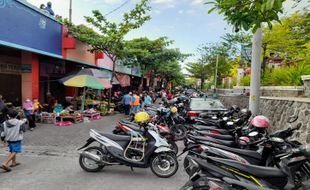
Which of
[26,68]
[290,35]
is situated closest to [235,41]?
[290,35]

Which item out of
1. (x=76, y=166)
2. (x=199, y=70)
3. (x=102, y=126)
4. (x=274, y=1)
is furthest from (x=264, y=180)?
(x=199, y=70)

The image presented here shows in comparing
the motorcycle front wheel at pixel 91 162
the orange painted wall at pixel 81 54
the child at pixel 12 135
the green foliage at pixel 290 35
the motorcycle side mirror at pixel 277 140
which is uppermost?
the green foliage at pixel 290 35

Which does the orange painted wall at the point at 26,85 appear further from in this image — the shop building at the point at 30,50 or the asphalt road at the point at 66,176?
the asphalt road at the point at 66,176

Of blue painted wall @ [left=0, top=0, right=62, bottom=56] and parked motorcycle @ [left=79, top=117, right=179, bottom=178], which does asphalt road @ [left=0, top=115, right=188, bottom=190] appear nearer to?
parked motorcycle @ [left=79, top=117, right=179, bottom=178]

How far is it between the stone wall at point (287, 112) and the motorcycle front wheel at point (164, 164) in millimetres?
3093

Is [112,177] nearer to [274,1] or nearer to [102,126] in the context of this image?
[274,1]

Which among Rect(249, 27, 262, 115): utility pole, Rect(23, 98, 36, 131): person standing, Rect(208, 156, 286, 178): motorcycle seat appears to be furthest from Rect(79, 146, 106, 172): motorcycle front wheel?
Rect(249, 27, 262, 115): utility pole

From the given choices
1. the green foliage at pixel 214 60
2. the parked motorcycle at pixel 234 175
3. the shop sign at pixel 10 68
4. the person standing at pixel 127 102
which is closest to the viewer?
the parked motorcycle at pixel 234 175

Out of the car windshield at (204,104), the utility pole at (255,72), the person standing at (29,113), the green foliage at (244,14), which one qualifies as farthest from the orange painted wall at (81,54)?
the green foliage at (244,14)

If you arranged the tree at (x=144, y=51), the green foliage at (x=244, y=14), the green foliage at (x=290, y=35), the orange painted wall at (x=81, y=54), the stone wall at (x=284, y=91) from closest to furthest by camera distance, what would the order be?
the green foliage at (x=244, y=14) < the stone wall at (x=284, y=91) < the orange painted wall at (x=81, y=54) < the green foliage at (x=290, y=35) < the tree at (x=144, y=51)

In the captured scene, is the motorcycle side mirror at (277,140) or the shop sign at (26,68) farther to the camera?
the shop sign at (26,68)

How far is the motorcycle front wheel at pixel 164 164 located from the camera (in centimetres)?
520

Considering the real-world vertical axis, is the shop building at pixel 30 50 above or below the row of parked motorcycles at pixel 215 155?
above

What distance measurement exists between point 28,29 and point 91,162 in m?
7.55
